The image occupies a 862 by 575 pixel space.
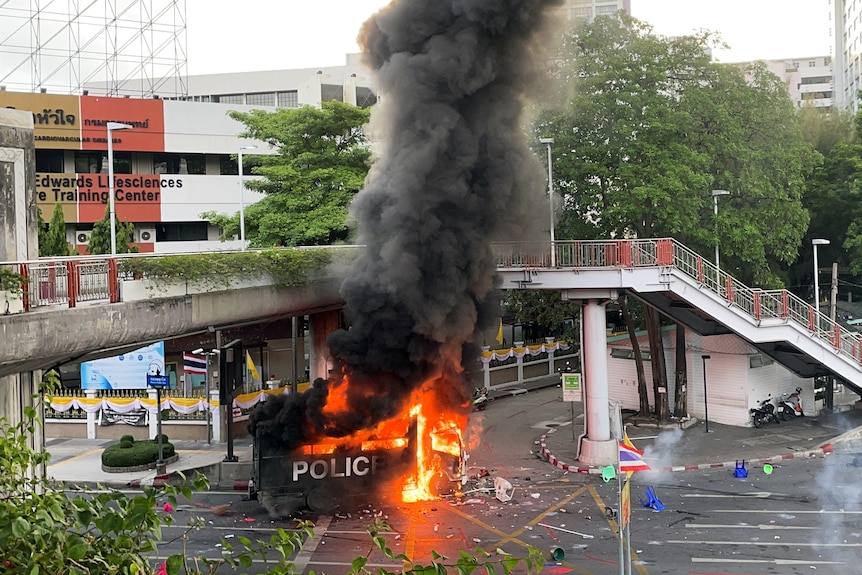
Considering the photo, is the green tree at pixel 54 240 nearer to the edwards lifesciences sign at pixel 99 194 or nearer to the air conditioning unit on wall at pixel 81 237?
the edwards lifesciences sign at pixel 99 194

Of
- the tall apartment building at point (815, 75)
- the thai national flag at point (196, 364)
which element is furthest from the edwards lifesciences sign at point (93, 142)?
the tall apartment building at point (815, 75)

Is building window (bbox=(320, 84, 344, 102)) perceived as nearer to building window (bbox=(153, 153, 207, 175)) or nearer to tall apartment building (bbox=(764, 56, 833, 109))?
building window (bbox=(153, 153, 207, 175))

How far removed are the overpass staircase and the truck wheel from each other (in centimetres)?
767

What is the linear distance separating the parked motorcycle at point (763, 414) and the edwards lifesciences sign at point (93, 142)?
31.8m

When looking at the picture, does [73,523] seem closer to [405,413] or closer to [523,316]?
[405,413]

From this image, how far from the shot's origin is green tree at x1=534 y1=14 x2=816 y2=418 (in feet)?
76.0

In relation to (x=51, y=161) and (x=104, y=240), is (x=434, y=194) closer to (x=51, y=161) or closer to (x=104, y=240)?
(x=104, y=240)

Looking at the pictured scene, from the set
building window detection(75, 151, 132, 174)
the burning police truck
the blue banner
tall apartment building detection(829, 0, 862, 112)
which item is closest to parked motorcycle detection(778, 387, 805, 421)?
the burning police truck

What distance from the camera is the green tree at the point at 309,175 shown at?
93.5ft

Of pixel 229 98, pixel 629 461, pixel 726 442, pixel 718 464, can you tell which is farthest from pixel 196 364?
pixel 229 98

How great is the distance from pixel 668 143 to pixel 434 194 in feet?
27.2

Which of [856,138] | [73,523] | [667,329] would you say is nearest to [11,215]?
[73,523]

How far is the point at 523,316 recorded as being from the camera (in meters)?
30.9

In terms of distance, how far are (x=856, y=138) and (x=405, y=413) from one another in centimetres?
2605
